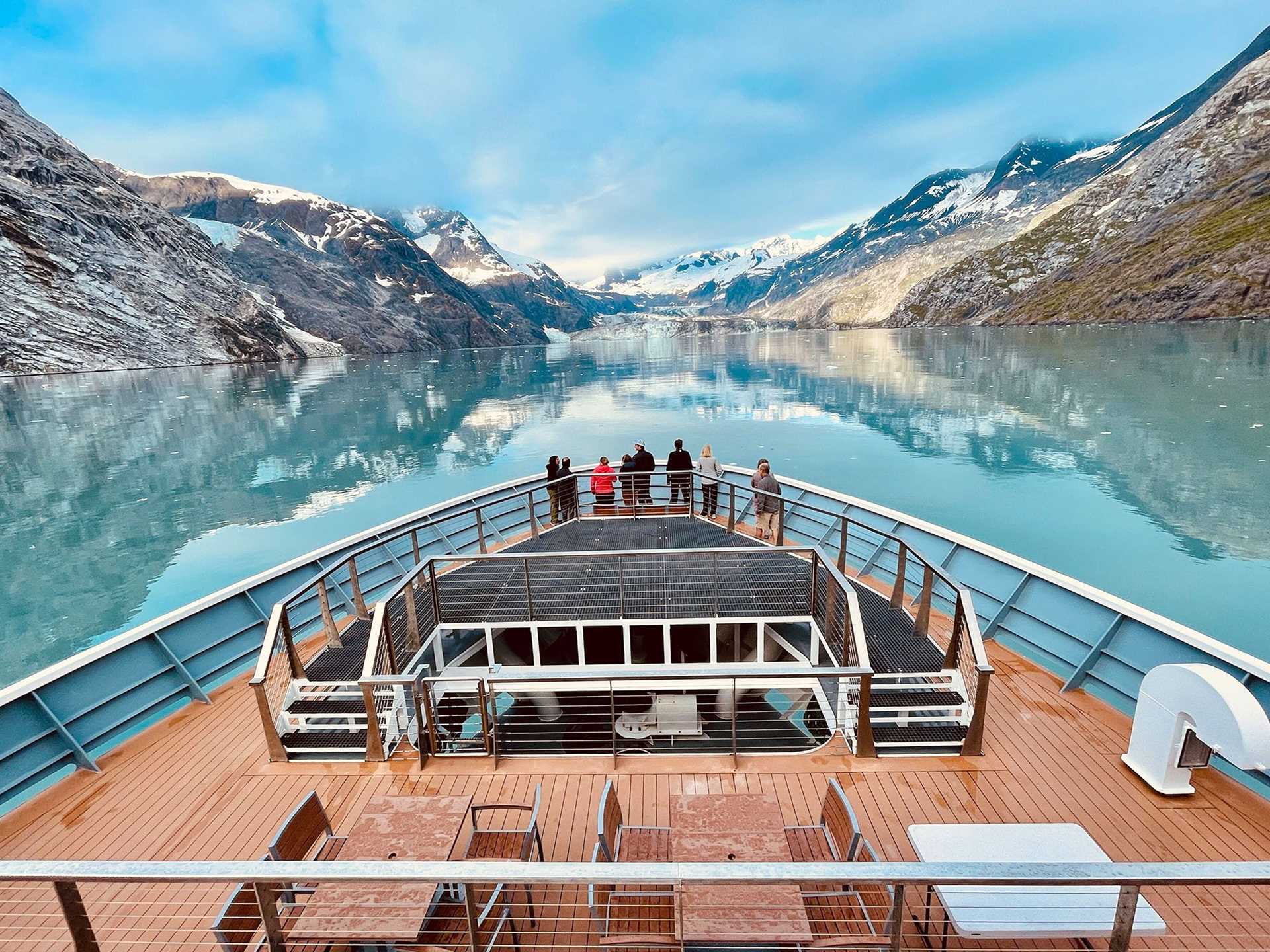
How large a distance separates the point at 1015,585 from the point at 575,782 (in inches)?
242

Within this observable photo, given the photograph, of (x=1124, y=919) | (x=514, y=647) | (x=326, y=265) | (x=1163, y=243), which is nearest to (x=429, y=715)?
(x=514, y=647)

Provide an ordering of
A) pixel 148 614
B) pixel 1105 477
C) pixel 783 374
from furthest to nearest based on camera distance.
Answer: pixel 783 374 < pixel 1105 477 < pixel 148 614

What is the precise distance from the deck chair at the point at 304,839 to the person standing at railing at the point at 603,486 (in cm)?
823

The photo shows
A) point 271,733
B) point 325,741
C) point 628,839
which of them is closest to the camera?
point 628,839

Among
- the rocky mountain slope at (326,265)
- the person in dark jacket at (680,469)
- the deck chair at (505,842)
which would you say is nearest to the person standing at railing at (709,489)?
the person in dark jacket at (680,469)

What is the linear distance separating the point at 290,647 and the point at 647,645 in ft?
17.2

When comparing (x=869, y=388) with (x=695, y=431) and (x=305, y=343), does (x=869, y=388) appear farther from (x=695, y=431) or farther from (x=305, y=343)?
(x=305, y=343)

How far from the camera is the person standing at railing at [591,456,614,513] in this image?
12082 mm

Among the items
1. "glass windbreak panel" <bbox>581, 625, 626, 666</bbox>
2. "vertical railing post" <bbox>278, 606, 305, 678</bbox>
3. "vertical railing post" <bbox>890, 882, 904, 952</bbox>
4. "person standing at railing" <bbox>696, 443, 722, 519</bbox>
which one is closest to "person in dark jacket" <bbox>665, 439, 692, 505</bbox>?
"person standing at railing" <bbox>696, 443, 722, 519</bbox>

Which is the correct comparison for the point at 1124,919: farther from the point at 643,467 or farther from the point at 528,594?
the point at 643,467

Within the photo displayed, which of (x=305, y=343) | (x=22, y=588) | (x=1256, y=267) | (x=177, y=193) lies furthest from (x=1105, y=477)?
(x=177, y=193)

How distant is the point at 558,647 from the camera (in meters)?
9.82

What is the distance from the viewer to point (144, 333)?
274 feet

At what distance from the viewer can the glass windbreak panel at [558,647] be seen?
9195 millimetres
